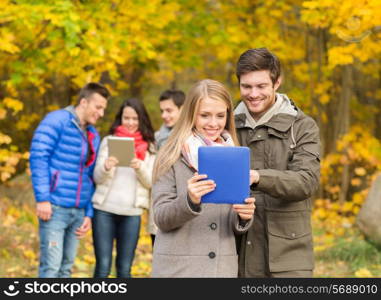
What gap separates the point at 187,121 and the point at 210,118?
113 millimetres

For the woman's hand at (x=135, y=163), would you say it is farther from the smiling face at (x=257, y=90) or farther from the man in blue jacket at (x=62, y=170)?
the smiling face at (x=257, y=90)

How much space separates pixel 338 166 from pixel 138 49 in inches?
191

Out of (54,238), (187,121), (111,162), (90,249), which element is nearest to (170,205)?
(187,121)

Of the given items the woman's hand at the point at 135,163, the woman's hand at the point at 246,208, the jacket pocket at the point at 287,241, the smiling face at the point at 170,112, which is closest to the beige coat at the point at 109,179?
the woman's hand at the point at 135,163

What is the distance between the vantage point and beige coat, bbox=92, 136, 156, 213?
5.39 metres

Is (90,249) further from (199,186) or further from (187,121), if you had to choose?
(199,186)

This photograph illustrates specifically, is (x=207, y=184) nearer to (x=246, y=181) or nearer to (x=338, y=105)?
(x=246, y=181)

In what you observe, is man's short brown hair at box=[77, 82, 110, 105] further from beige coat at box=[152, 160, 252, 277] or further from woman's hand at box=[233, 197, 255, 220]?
woman's hand at box=[233, 197, 255, 220]

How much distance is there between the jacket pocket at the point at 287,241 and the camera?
3195 millimetres

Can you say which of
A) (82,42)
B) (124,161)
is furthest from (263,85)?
(82,42)

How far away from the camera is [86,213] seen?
5.50 metres

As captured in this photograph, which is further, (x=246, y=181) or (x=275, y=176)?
(x=275, y=176)

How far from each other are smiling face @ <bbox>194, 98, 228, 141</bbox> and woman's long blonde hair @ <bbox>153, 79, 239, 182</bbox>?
0.02 m

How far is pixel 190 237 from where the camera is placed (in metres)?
3.05
